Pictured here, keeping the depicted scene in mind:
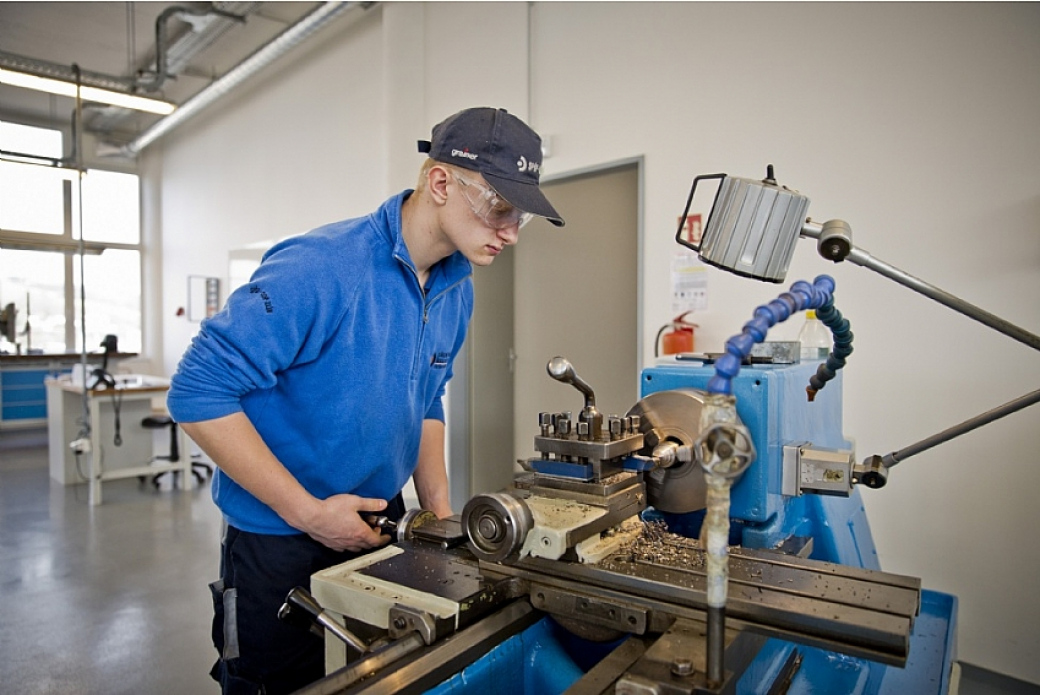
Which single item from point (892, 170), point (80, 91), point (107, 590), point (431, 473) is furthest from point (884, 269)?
point (80, 91)

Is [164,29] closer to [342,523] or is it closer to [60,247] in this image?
[60,247]

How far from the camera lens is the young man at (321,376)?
1013 mm

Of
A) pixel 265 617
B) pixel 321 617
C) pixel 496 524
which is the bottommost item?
pixel 265 617

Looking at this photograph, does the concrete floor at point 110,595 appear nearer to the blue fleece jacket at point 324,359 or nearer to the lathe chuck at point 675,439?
the blue fleece jacket at point 324,359

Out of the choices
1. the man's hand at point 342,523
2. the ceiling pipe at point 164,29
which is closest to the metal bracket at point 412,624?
the man's hand at point 342,523

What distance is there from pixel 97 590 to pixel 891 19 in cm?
373

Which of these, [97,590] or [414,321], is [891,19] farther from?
[97,590]

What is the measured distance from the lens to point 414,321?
47.2 inches

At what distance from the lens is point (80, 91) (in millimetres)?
3258

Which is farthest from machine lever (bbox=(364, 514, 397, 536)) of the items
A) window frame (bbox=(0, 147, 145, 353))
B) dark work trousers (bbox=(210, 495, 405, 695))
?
window frame (bbox=(0, 147, 145, 353))

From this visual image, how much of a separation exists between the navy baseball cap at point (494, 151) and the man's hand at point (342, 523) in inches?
21.5

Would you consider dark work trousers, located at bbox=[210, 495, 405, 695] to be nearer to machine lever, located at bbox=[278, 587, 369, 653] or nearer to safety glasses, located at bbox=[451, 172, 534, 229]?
machine lever, located at bbox=[278, 587, 369, 653]

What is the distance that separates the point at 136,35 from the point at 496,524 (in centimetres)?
587

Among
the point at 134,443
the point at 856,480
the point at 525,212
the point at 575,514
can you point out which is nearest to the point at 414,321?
the point at 525,212
